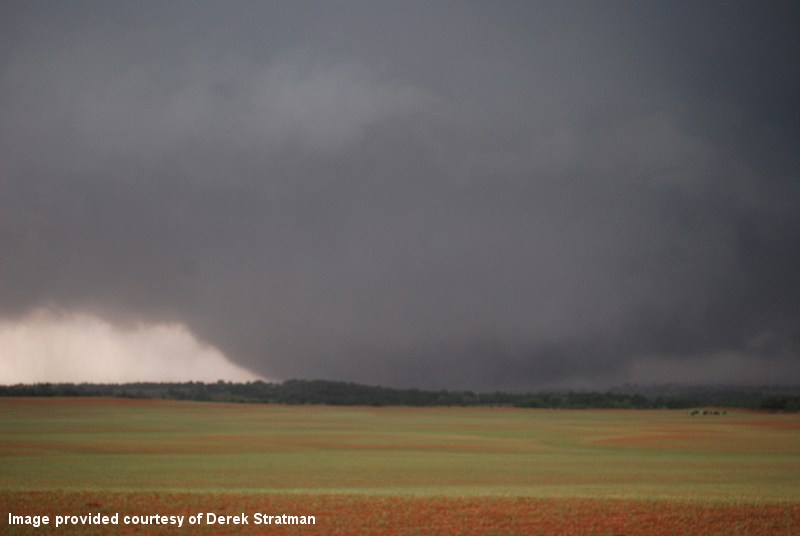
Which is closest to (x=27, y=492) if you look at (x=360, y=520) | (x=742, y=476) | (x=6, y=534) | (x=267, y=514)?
(x=6, y=534)

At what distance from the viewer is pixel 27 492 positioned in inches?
1131

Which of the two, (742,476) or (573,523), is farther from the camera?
(742,476)

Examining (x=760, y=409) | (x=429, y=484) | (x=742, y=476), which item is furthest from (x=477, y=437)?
(x=760, y=409)

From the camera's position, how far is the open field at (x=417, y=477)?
85.6 ft

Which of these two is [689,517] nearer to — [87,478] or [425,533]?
[425,533]

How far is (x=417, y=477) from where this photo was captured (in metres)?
41.9

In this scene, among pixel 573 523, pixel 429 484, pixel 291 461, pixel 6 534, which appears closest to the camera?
pixel 6 534

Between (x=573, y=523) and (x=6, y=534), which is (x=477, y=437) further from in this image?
(x=6, y=534)

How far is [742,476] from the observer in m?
44.3

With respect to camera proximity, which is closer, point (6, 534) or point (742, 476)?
point (6, 534)

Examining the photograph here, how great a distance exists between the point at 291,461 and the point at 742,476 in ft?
93.2

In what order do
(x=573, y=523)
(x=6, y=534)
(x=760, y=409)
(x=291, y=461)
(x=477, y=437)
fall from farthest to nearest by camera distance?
(x=760, y=409)
(x=477, y=437)
(x=291, y=461)
(x=573, y=523)
(x=6, y=534)

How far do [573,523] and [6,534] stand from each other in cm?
1787

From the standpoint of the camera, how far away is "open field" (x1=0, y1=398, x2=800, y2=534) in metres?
26.1
